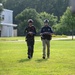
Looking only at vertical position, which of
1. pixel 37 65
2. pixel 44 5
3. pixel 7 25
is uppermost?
pixel 44 5

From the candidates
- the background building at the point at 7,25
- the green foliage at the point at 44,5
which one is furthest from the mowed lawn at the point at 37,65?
the green foliage at the point at 44,5

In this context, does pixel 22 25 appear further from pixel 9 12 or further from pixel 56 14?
pixel 56 14

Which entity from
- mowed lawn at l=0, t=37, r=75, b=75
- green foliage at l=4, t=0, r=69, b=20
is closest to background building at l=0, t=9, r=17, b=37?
green foliage at l=4, t=0, r=69, b=20

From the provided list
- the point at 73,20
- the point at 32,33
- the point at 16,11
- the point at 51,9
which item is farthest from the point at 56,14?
the point at 32,33

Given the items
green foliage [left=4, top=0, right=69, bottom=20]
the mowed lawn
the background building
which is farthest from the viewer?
green foliage [left=4, top=0, right=69, bottom=20]

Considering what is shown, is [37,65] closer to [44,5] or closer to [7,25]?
[7,25]

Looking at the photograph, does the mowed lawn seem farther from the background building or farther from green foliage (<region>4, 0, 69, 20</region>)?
green foliage (<region>4, 0, 69, 20</region>)

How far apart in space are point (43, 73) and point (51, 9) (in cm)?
9844

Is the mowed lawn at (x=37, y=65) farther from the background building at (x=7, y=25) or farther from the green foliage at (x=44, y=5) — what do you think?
the green foliage at (x=44, y=5)

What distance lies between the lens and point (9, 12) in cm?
9662

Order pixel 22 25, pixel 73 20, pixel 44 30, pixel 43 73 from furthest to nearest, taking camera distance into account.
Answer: pixel 22 25, pixel 73 20, pixel 44 30, pixel 43 73

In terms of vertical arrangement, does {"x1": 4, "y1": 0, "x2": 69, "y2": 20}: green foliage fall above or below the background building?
above

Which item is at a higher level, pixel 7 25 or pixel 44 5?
pixel 44 5

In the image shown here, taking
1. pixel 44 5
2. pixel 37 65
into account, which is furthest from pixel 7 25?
pixel 37 65
